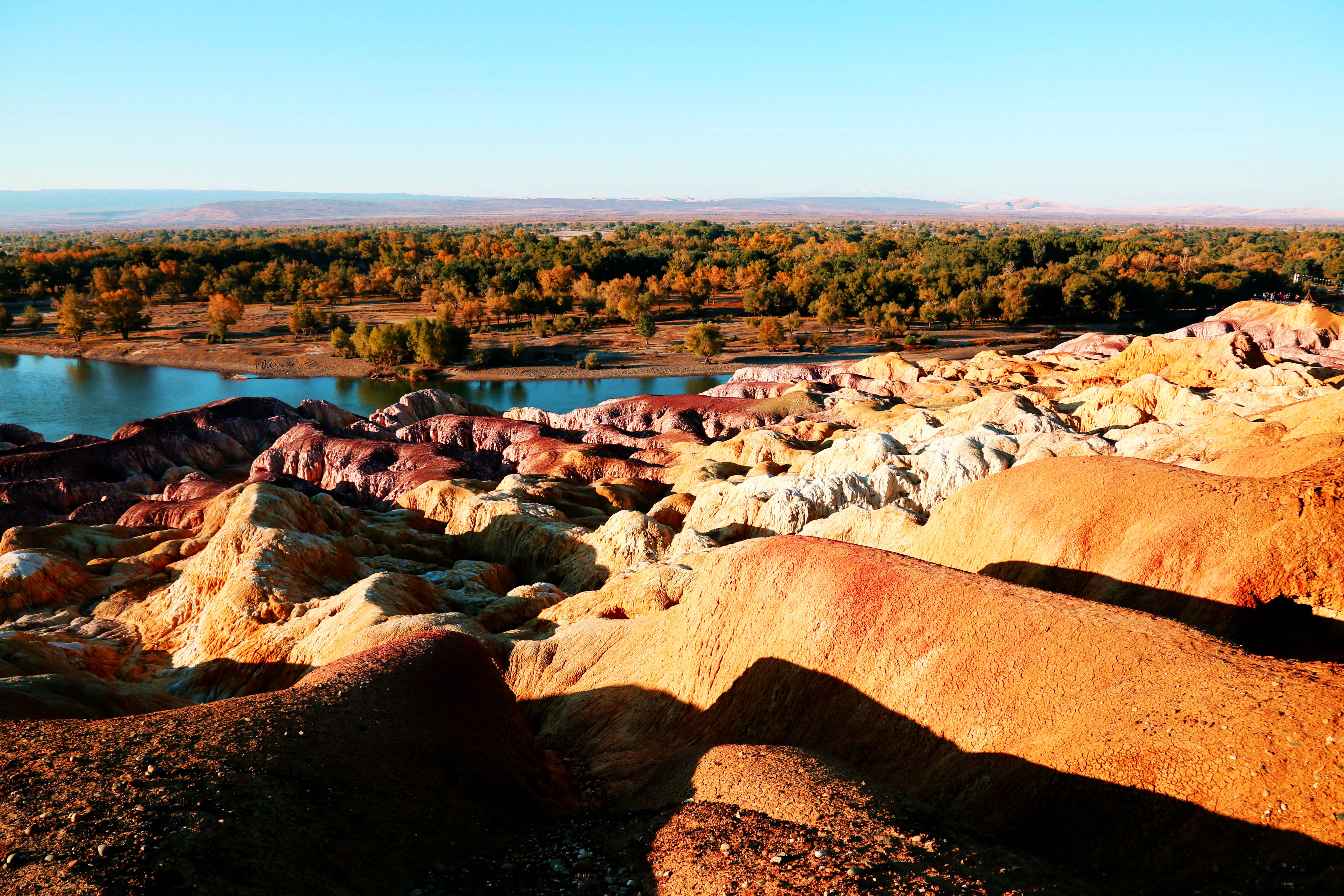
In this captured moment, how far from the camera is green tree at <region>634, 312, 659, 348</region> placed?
111 metres

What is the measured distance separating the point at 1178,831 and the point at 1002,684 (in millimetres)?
3684

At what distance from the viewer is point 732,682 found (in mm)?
18516

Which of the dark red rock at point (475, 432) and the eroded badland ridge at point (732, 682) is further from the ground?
the eroded badland ridge at point (732, 682)

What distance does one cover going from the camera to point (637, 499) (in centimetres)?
4294

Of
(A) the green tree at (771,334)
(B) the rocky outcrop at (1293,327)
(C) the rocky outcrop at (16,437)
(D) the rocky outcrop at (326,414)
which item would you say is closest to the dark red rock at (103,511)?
(C) the rocky outcrop at (16,437)

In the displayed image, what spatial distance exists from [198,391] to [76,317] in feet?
127

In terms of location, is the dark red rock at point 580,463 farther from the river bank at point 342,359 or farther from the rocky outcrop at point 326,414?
the river bank at point 342,359

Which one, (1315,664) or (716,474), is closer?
(1315,664)

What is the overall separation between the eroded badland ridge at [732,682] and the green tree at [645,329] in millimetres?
74659

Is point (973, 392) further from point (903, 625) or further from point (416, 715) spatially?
point (416, 715)

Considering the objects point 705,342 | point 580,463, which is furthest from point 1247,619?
point 705,342

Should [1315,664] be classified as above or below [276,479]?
above

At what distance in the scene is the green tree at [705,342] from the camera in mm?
103688

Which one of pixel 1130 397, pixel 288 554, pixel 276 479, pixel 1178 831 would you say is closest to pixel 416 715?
pixel 1178 831
